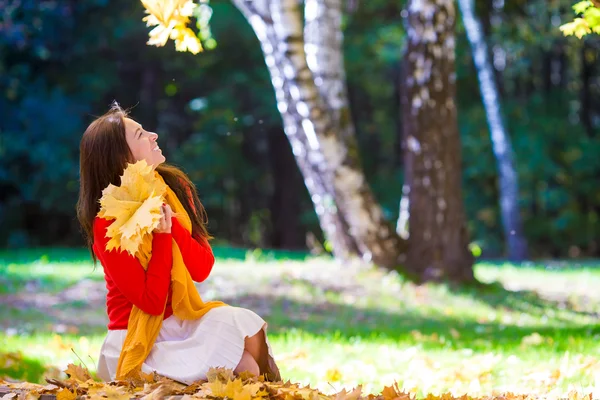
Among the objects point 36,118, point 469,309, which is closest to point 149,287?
point 469,309

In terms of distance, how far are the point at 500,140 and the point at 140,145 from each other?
43.1ft

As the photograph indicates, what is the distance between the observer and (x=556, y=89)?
67.4 ft

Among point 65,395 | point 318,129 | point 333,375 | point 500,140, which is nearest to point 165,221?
point 65,395

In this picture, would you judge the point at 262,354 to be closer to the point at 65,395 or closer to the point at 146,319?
the point at 146,319

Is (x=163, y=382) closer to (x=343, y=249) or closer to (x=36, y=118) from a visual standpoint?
(x=343, y=249)

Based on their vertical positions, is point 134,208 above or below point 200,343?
above

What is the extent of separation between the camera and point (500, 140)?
1574 cm

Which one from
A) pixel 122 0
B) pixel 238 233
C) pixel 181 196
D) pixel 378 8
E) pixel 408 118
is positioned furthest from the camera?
pixel 238 233

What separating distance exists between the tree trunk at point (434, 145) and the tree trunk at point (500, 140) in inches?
258

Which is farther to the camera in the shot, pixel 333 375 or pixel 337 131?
pixel 337 131

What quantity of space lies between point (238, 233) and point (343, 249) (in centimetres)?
1367

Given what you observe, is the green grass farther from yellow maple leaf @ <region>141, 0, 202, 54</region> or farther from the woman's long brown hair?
yellow maple leaf @ <region>141, 0, 202, 54</region>

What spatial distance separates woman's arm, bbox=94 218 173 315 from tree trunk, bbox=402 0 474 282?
6.10m

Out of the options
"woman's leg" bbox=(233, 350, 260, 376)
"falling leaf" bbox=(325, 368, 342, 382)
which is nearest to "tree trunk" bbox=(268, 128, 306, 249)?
"falling leaf" bbox=(325, 368, 342, 382)
